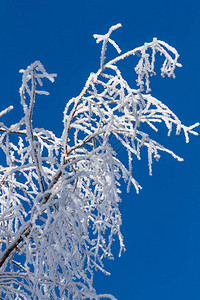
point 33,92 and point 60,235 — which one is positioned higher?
point 33,92

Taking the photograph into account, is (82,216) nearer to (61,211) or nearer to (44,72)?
(61,211)

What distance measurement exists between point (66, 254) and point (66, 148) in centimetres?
93

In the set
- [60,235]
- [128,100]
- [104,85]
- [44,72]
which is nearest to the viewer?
[44,72]

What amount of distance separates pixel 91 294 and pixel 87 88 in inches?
61.4

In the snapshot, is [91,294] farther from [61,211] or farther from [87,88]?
[87,88]

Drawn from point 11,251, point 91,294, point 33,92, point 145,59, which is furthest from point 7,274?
point 145,59

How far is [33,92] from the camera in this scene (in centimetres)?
238

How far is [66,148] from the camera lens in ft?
9.87

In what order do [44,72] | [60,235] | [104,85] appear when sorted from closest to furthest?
1. [44,72]
2. [60,235]
3. [104,85]

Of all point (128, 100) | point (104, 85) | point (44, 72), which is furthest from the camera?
point (104, 85)

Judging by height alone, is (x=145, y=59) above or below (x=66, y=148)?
above

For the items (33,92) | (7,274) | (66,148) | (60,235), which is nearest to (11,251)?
(7,274)

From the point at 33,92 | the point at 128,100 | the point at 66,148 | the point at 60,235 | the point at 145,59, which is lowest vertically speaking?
the point at 60,235

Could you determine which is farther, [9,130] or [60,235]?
[9,130]
